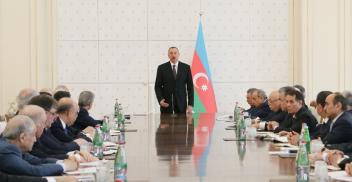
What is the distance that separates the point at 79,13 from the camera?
42.8 feet

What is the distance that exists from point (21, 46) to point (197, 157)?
7.66m

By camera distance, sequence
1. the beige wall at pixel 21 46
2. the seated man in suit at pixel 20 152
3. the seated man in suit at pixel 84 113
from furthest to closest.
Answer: the beige wall at pixel 21 46 → the seated man in suit at pixel 84 113 → the seated man in suit at pixel 20 152

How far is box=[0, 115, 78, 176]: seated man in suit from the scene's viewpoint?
4426mm

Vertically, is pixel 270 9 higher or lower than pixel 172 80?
higher

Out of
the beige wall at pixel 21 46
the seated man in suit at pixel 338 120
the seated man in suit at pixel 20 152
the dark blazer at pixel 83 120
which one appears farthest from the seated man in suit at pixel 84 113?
the beige wall at pixel 21 46

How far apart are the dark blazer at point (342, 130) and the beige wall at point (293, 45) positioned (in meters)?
6.63

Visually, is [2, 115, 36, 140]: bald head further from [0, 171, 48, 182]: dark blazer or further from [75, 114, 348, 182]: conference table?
[75, 114, 348, 182]: conference table

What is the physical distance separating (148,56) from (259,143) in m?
6.70

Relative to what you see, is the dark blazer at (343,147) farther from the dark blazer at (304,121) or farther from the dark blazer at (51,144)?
the dark blazer at (51,144)

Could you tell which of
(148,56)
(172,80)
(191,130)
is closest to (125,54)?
(148,56)

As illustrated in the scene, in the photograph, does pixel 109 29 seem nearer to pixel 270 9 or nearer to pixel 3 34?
pixel 3 34

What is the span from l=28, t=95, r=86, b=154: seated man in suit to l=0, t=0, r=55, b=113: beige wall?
6.37 m

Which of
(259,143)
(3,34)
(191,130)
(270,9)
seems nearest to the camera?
(259,143)

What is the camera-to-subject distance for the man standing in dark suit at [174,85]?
11148 millimetres
